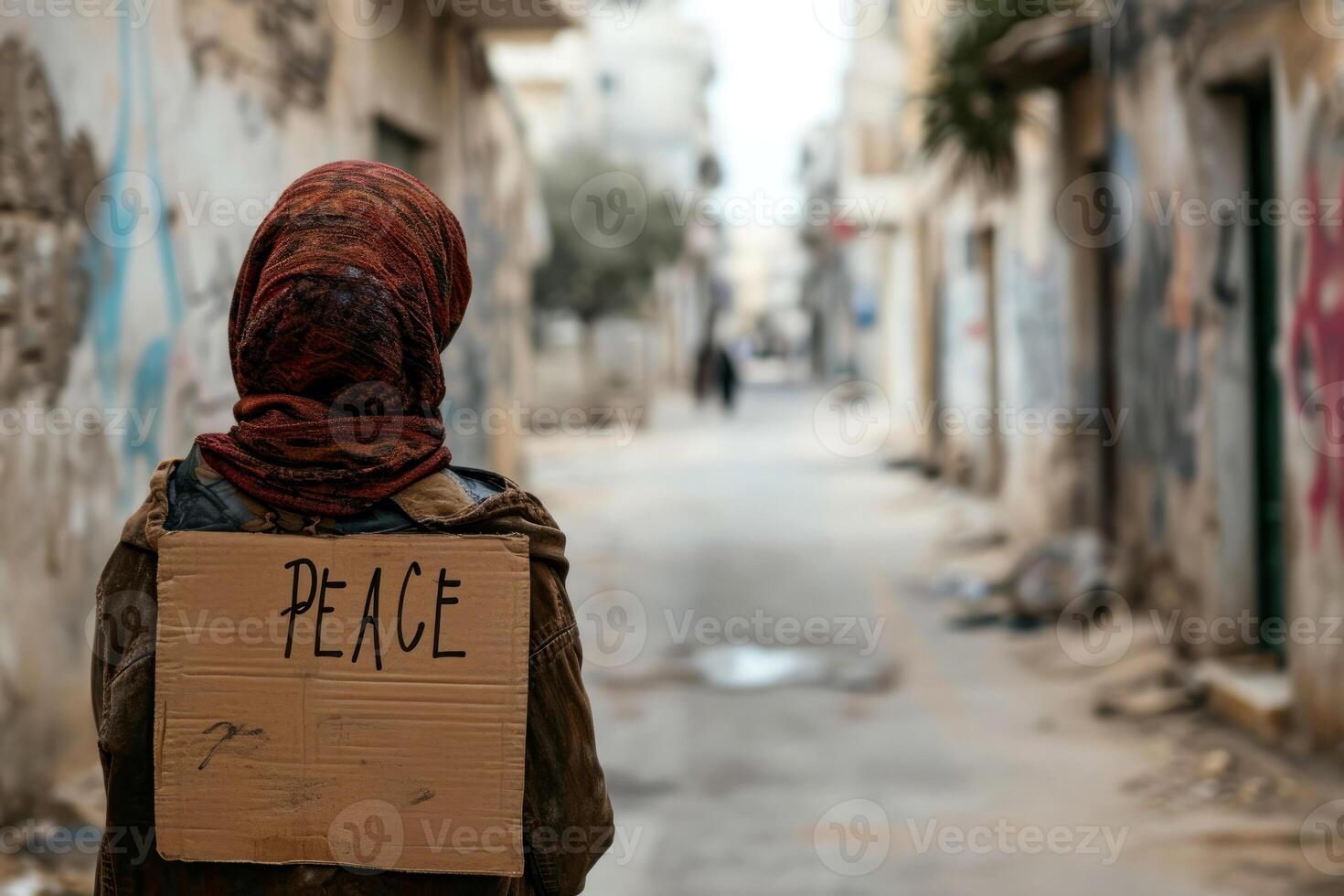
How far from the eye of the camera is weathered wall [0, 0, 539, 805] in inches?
196

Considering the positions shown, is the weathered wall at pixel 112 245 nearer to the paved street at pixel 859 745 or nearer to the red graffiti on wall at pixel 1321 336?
the paved street at pixel 859 745

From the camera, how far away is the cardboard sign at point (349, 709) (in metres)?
1.96

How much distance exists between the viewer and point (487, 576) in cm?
196

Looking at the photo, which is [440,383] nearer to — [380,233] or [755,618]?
[380,233]

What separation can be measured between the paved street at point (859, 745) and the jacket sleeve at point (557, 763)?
3200 mm

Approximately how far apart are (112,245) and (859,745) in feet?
13.0

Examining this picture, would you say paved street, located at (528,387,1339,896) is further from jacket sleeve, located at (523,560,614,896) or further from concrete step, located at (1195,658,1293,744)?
jacket sleeve, located at (523,560,614,896)

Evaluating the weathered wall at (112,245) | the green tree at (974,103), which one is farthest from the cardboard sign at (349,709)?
the green tree at (974,103)

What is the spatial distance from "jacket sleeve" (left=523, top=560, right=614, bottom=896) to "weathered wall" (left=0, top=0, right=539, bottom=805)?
11.1ft

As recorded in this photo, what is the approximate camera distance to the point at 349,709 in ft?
6.44

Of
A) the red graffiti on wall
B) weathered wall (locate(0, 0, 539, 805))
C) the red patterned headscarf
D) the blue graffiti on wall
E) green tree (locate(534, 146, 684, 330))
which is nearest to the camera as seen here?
the red patterned headscarf

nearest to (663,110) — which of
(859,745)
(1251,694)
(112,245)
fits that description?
(859,745)

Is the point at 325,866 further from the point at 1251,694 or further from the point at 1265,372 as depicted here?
the point at 1265,372

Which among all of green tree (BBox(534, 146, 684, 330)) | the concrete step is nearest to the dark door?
the concrete step
